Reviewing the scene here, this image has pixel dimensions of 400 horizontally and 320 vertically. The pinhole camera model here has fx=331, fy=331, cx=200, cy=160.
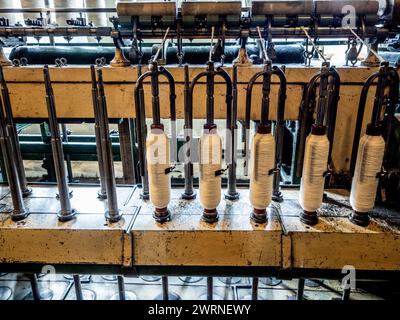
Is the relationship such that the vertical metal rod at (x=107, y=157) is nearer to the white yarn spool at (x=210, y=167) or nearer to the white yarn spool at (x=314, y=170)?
the white yarn spool at (x=210, y=167)

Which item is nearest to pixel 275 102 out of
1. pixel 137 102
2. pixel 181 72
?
pixel 181 72

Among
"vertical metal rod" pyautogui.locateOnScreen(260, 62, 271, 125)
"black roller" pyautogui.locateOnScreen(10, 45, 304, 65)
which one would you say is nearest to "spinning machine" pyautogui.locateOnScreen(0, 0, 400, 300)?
"vertical metal rod" pyautogui.locateOnScreen(260, 62, 271, 125)

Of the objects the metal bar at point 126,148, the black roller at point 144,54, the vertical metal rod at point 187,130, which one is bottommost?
the metal bar at point 126,148

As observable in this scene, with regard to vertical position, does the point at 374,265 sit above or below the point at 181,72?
below

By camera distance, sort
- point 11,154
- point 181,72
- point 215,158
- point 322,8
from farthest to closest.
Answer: point 181,72
point 322,8
point 11,154
point 215,158

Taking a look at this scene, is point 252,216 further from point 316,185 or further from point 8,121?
point 8,121

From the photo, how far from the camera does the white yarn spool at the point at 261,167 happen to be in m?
1.20

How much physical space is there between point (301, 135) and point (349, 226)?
41 centimetres

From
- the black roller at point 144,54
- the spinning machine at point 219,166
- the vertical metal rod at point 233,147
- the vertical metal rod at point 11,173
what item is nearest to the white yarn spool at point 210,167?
the spinning machine at point 219,166

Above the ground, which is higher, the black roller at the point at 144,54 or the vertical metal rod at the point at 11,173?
the black roller at the point at 144,54

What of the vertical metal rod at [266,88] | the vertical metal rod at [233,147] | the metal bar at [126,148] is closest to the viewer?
the vertical metal rod at [266,88]

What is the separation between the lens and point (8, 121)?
139cm

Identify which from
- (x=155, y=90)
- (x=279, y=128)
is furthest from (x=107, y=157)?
(x=279, y=128)

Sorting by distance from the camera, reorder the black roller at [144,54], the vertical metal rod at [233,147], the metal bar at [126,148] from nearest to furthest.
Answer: the vertical metal rod at [233,147], the black roller at [144,54], the metal bar at [126,148]
